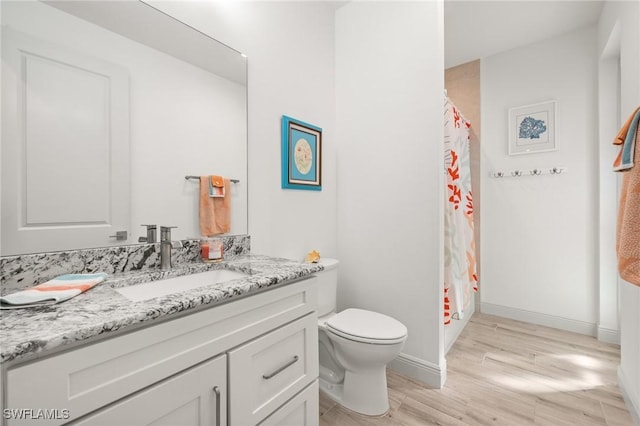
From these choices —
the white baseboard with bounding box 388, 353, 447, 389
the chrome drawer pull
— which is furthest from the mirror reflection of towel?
the white baseboard with bounding box 388, 353, 447, 389

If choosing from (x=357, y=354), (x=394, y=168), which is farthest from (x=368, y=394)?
(x=394, y=168)

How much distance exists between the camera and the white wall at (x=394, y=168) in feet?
5.98

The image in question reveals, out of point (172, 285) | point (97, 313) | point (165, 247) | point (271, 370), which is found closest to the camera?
point (97, 313)

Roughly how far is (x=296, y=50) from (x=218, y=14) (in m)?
0.59

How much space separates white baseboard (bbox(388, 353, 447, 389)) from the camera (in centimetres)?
179

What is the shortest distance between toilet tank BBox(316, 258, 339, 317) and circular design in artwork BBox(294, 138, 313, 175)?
2.16ft

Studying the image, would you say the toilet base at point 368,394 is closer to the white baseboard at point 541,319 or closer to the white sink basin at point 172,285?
the white sink basin at point 172,285

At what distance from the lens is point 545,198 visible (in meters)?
2.68

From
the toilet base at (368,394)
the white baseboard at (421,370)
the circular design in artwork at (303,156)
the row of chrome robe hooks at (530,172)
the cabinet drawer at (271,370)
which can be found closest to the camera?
the cabinet drawer at (271,370)

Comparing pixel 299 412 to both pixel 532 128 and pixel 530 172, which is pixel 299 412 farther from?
pixel 532 128

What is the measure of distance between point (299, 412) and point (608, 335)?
2.76m

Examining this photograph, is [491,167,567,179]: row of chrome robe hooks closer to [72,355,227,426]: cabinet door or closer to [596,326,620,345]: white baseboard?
[596,326,620,345]: white baseboard

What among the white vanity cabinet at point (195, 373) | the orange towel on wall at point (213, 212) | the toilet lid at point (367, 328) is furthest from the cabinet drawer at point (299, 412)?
the orange towel on wall at point (213, 212)

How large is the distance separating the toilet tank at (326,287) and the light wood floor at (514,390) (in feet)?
1.71
